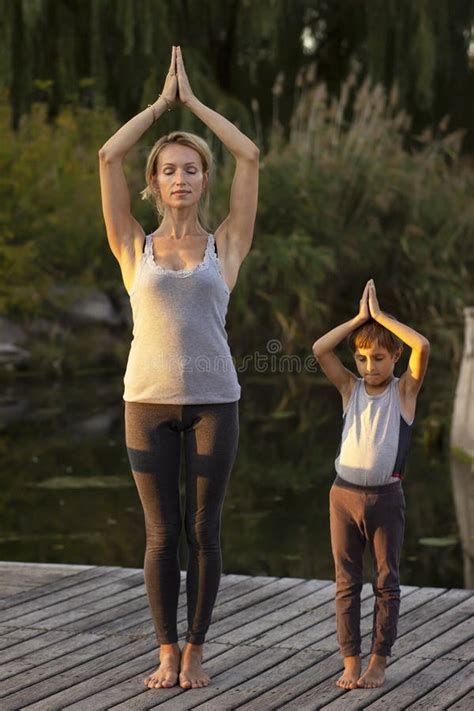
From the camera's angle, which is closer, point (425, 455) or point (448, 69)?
point (425, 455)

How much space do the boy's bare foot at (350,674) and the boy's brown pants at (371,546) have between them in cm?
4

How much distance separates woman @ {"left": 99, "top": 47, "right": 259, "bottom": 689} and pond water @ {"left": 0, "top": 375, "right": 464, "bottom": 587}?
2.03 m

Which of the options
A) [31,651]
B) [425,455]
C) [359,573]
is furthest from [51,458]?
[359,573]

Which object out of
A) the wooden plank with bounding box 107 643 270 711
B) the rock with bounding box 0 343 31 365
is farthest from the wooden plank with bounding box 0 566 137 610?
the rock with bounding box 0 343 31 365

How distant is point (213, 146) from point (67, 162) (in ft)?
4.62

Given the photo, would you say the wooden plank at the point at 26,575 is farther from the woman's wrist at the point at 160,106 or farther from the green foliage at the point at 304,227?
the green foliage at the point at 304,227

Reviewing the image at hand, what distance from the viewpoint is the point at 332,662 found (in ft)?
12.3

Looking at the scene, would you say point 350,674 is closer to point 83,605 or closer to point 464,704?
point 464,704

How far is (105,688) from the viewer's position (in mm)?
3551

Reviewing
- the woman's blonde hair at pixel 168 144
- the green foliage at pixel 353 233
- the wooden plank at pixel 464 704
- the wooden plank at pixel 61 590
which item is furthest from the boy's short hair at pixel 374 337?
the green foliage at pixel 353 233

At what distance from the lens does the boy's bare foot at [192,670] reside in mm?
3537

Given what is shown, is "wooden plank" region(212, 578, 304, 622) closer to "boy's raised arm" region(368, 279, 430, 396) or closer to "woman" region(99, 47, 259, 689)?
"woman" region(99, 47, 259, 689)

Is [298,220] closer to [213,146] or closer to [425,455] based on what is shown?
[213,146]

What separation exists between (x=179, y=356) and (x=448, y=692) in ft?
3.45
